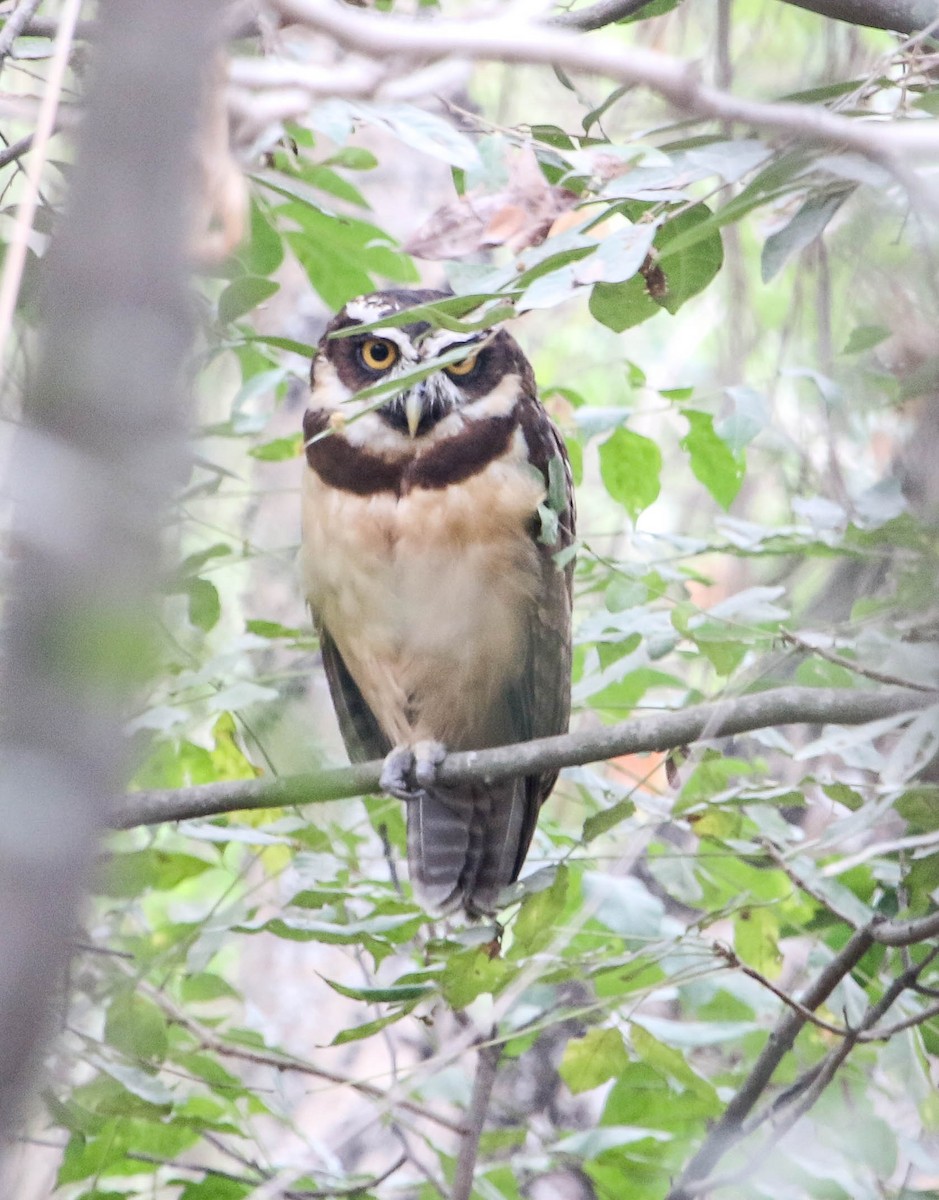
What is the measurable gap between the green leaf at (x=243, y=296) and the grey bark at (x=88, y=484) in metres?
2.18

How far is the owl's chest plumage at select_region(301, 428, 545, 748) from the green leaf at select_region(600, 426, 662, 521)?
66 centimetres

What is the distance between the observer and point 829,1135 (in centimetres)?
250

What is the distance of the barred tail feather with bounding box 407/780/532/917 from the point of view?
402 cm

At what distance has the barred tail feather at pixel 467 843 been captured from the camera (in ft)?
13.2

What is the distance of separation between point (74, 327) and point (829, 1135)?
2259 millimetres

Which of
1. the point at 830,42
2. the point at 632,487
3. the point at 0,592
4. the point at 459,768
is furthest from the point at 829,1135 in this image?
the point at 830,42

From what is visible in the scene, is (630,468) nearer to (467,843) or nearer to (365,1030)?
(365,1030)

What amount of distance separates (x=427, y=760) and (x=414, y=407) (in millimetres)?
900

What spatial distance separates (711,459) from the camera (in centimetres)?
290

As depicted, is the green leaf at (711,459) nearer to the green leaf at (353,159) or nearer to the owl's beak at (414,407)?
the green leaf at (353,159)

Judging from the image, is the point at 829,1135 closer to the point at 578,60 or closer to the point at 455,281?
the point at 455,281

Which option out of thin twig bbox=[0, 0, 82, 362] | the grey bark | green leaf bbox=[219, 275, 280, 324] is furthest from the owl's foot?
the grey bark

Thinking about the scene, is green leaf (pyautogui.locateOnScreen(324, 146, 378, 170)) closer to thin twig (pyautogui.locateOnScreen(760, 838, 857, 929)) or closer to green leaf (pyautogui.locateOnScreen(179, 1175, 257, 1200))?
thin twig (pyautogui.locateOnScreen(760, 838, 857, 929))

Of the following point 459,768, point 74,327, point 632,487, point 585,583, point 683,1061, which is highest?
point 74,327
